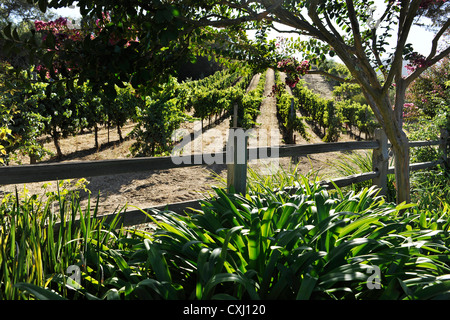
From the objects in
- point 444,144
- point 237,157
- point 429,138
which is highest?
point 429,138

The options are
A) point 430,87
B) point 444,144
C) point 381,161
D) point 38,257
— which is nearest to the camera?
point 38,257

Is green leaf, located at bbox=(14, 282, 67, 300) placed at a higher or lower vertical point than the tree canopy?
lower

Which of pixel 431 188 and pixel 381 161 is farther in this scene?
pixel 431 188

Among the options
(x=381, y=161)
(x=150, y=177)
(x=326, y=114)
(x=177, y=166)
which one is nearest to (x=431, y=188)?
(x=381, y=161)

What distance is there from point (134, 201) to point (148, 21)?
428 cm

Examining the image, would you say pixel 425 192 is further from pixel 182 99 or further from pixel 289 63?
pixel 182 99

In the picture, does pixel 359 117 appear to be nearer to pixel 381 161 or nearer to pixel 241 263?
Result: pixel 381 161

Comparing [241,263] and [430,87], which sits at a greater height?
[430,87]

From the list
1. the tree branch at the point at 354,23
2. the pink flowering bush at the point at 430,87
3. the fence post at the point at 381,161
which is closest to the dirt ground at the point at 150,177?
the fence post at the point at 381,161

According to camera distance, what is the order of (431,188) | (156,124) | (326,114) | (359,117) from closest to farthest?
(431,188) < (156,124) < (326,114) < (359,117)

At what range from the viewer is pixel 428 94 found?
12.4 m

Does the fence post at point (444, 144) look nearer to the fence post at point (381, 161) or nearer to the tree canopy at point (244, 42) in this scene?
the fence post at point (381, 161)

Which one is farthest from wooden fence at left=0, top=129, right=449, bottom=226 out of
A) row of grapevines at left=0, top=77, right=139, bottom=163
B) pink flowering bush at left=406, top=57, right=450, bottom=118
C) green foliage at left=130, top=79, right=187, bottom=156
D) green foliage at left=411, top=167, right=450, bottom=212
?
pink flowering bush at left=406, top=57, right=450, bottom=118

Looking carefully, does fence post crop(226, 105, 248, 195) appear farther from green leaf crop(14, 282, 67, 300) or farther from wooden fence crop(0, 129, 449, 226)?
green leaf crop(14, 282, 67, 300)
